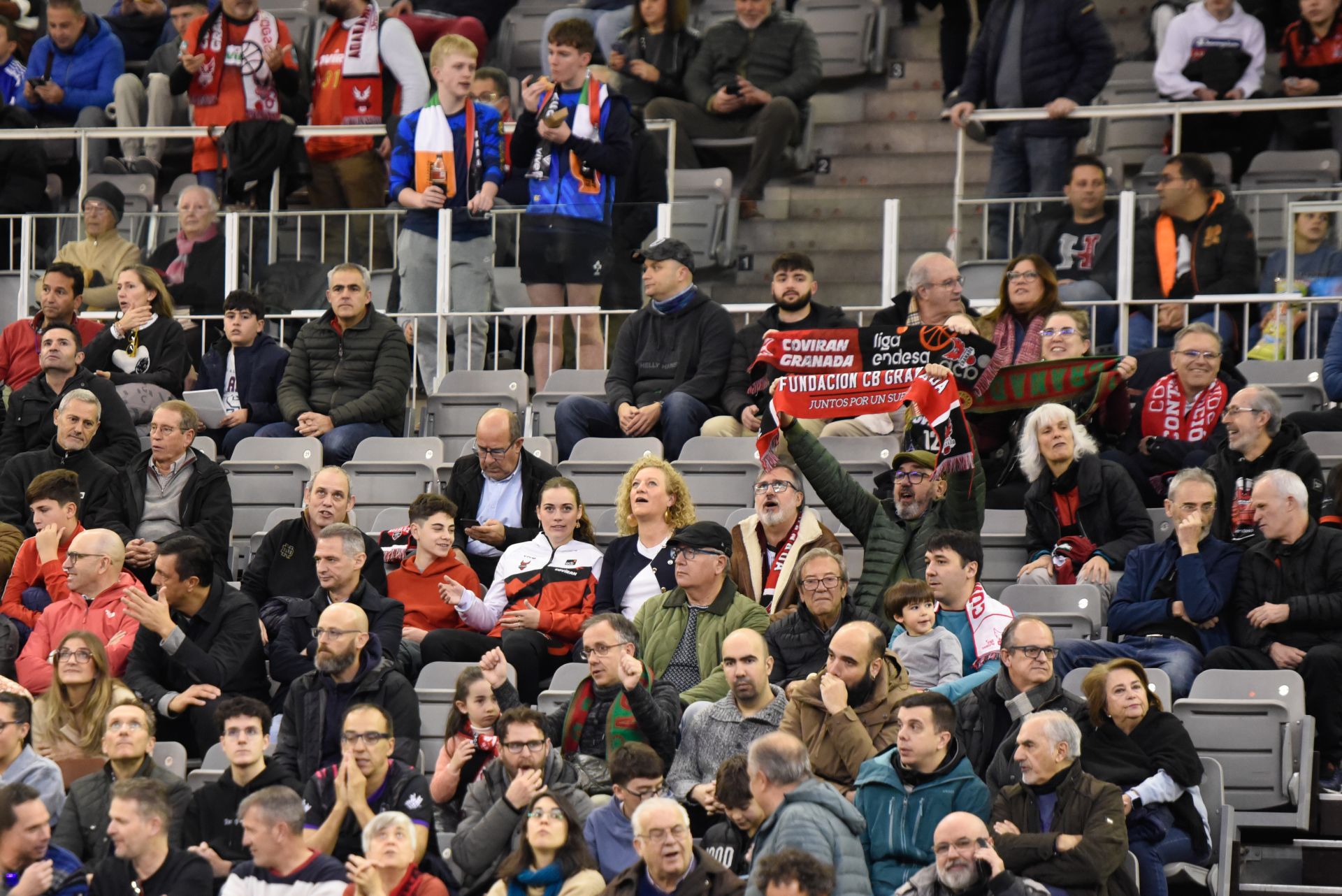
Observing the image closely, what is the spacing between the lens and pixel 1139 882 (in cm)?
761

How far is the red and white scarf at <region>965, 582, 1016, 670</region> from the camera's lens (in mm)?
8508

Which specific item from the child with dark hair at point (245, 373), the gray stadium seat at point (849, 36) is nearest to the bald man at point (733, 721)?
the child with dark hair at point (245, 373)

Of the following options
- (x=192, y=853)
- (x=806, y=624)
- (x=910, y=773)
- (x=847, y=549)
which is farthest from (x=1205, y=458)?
(x=192, y=853)

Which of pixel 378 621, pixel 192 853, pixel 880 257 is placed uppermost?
pixel 880 257

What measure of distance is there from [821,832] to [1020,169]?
592 centimetres

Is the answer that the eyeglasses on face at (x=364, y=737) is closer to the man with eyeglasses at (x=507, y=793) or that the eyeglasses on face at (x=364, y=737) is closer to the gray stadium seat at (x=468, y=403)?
the man with eyeglasses at (x=507, y=793)

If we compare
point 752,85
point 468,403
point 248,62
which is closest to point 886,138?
point 752,85

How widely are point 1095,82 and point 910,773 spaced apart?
18.5 feet

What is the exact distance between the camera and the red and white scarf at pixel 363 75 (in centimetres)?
1341

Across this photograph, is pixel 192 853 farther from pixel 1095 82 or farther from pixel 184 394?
pixel 1095 82

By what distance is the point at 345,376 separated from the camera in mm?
11008

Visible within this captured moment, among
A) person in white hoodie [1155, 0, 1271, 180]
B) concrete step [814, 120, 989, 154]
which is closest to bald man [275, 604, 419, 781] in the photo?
person in white hoodie [1155, 0, 1271, 180]

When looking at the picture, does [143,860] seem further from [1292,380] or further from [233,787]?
[1292,380]

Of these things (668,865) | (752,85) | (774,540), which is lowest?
(668,865)
